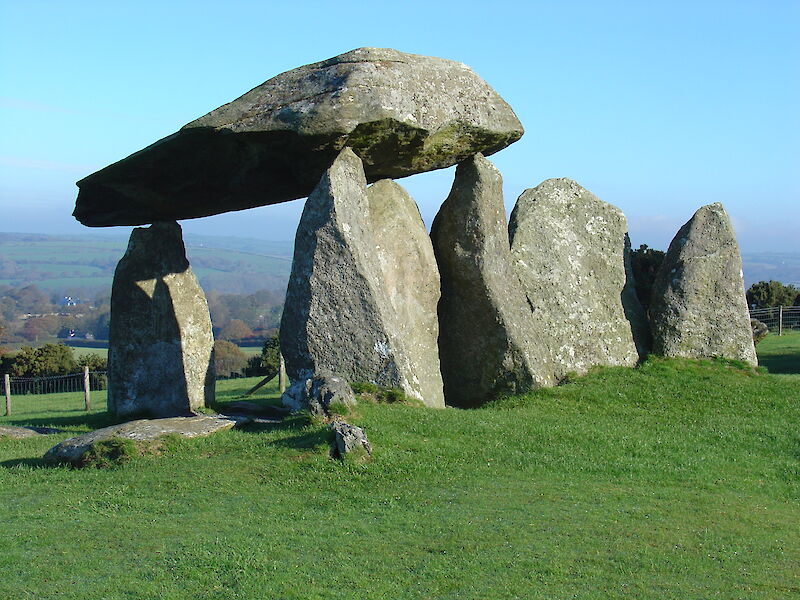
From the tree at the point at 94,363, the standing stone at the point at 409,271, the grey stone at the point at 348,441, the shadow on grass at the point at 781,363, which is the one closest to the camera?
the grey stone at the point at 348,441

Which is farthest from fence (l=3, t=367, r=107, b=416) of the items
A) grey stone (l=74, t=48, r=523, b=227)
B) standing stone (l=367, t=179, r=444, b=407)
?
standing stone (l=367, t=179, r=444, b=407)

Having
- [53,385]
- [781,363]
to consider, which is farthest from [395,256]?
[53,385]

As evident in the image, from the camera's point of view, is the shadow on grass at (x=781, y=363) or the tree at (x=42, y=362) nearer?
the shadow on grass at (x=781, y=363)

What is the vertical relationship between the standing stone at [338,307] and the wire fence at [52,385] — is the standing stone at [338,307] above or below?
above

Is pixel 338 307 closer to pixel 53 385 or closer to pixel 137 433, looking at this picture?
pixel 137 433

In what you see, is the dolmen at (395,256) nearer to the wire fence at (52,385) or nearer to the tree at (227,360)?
the wire fence at (52,385)

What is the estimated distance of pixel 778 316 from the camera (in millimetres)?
45812

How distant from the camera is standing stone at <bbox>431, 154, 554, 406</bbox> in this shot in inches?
891

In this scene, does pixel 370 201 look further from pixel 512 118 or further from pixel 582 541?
pixel 582 541

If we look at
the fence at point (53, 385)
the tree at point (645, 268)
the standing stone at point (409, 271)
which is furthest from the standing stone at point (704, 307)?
the fence at point (53, 385)

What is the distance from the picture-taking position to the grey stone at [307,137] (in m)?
20.2

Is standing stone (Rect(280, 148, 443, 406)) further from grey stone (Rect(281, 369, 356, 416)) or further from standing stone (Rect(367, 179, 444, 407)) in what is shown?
standing stone (Rect(367, 179, 444, 407))

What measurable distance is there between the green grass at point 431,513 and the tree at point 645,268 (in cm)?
952

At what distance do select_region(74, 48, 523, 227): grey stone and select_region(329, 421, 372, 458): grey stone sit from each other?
6.81 m
